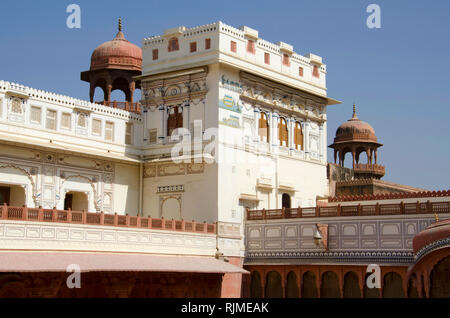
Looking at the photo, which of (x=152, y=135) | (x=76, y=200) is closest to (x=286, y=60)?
(x=152, y=135)

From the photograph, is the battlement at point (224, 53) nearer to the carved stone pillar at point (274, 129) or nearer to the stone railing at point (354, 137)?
the carved stone pillar at point (274, 129)

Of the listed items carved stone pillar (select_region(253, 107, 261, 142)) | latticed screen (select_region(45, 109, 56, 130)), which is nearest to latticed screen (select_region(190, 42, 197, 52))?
carved stone pillar (select_region(253, 107, 261, 142))

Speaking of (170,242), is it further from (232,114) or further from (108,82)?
(108,82)

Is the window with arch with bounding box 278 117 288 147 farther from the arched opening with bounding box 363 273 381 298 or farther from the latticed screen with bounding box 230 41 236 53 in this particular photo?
the arched opening with bounding box 363 273 381 298

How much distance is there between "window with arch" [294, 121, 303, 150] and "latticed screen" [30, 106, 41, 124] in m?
12.1

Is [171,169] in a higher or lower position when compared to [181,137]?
lower

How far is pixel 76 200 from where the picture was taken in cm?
3009

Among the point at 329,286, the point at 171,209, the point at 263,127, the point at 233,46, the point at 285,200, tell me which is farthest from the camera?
the point at 285,200

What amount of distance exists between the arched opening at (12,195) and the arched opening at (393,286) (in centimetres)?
1395

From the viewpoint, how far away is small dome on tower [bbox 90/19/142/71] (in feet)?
118

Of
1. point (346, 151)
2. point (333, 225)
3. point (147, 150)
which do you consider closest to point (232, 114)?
point (147, 150)

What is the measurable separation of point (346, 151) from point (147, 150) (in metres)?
17.8

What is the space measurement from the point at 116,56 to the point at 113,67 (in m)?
0.68

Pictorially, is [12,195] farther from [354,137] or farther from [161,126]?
[354,137]
